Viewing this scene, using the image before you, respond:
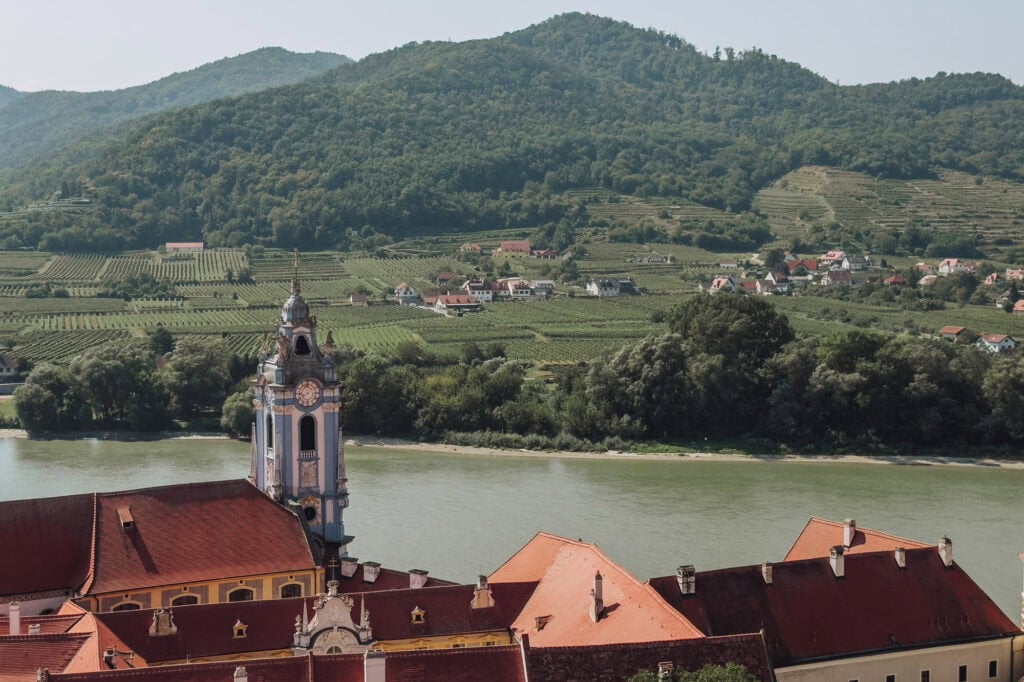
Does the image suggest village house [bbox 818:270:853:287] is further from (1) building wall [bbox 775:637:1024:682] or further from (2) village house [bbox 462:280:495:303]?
(1) building wall [bbox 775:637:1024:682]

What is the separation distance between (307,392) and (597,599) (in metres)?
9.25

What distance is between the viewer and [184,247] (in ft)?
365

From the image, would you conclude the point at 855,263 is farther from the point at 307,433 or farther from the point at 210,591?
the point at 210,591

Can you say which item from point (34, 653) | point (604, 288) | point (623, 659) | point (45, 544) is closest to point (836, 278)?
point (604, 288)

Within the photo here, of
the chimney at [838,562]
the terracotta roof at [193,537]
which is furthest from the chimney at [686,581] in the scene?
the terracotta roof at [193,537]

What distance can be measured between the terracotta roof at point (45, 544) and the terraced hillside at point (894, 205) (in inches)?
3742

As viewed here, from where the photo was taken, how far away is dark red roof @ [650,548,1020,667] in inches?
868

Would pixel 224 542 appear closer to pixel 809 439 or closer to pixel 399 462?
pixel 399 462

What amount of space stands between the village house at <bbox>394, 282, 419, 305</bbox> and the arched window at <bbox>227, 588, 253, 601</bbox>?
211 feet

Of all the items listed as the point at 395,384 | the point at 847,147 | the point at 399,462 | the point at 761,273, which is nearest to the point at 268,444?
the point at 399,462

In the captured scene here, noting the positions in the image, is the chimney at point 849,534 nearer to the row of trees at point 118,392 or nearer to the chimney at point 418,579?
the chimney at point 418,579

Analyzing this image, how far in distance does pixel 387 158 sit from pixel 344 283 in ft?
117

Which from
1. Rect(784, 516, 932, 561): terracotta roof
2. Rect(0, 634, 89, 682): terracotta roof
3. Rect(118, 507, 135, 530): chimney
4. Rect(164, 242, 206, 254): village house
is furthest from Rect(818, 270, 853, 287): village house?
Rect(0, 634, 89, 682): terracotta roof

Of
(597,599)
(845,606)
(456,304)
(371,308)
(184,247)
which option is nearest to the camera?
(597,599)
